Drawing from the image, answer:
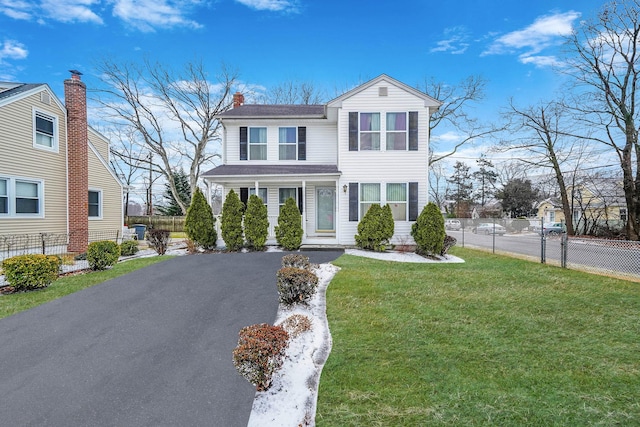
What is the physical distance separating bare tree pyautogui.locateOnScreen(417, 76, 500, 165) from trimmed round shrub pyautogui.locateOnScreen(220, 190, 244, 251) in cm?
1697

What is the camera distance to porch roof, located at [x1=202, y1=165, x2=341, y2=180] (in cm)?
1224

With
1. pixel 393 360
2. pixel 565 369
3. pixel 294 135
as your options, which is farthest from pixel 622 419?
pixel 294 135

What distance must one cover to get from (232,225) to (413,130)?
7791mm

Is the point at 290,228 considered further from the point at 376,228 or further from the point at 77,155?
the point at 77,155

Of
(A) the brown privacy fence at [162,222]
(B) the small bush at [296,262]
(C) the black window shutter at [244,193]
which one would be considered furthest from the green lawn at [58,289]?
(A) the brown privacy fence at [162,222]

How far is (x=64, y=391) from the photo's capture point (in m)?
3.46

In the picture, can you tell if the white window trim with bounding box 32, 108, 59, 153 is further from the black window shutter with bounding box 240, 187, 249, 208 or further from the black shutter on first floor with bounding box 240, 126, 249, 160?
the black window shutter with bounding box 240, 187, 249, 208

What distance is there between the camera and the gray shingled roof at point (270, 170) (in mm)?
12436

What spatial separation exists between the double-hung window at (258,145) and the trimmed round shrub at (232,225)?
2.89 meters

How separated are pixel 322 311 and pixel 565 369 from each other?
3447 millimetres

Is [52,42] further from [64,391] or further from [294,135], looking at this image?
[64,391]

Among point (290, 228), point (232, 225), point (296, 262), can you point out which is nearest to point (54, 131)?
point (232, 225)

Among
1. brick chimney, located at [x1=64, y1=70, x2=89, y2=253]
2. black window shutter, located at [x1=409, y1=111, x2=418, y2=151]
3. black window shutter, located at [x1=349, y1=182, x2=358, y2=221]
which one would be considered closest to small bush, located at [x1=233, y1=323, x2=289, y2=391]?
black window shutter, located at [x1=349, y1=182, x2=358, y2=221]

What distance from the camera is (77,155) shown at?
1314cm
